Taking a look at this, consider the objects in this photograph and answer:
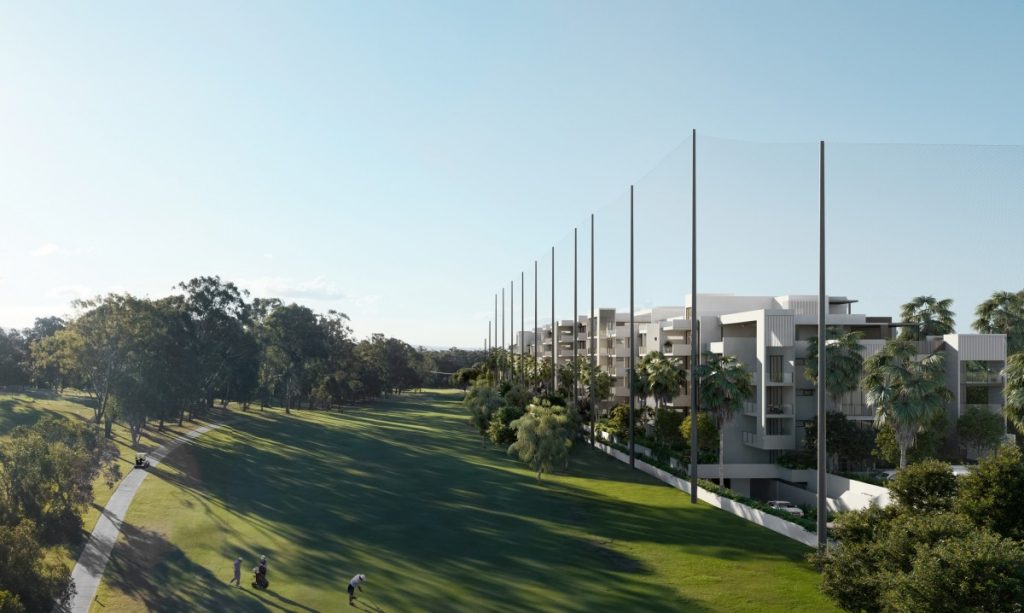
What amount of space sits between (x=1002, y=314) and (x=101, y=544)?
2780 inches

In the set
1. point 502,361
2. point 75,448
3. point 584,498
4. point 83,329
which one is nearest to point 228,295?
point 83,329

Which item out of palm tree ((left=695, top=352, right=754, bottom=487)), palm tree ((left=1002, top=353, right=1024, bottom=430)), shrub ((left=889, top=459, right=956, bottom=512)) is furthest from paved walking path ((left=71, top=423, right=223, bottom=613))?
palm tree ((left=1002, top=353, right=1024, bottom=430))

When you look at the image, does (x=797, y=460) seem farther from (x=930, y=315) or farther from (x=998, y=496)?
(x=998, y=496)

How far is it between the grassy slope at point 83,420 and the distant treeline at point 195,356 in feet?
6.61

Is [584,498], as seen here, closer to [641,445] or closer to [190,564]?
[641,445]

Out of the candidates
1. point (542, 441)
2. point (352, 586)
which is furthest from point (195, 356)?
point (352, 586)

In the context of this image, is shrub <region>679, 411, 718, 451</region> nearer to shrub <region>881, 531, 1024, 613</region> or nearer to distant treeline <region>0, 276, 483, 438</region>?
shrub <region>881, 531, 1024, 613</region>

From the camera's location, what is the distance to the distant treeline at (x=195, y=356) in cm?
6838

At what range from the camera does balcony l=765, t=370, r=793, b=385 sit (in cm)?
5462

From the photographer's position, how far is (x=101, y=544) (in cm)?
3669

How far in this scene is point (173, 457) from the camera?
2549 inches

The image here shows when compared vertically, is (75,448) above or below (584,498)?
above

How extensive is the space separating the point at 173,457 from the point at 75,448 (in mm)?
25665

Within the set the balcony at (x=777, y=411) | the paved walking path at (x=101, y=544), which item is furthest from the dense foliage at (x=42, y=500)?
the balcony at (x=777, y=411)
